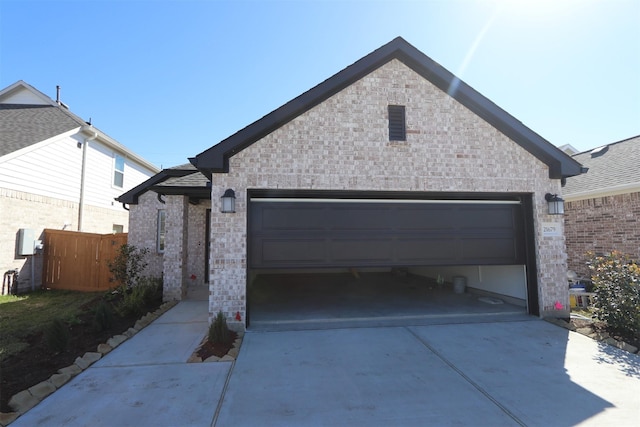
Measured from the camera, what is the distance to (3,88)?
43.2 ft

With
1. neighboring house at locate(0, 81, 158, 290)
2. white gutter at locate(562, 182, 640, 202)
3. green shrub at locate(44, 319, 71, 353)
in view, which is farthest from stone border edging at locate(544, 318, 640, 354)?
neighboring house at locate(0, 81, 158, 290)

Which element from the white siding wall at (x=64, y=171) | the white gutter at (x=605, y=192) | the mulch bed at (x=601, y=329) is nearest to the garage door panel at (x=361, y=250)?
the mulch bed at (x=601, y=329)

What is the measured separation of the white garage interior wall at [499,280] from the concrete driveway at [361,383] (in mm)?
1815

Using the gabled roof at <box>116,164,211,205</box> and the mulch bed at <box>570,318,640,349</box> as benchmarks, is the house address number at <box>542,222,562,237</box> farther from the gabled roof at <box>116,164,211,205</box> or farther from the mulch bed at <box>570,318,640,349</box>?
the gabled roof at <box>116,164,211,205</box>

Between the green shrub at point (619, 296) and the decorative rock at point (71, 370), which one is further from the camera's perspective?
the green shrub at point (619, 296)

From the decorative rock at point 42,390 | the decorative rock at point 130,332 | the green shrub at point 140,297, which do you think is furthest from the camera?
the green shrub at point 140,297

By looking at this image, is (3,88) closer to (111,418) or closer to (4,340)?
(4,340)

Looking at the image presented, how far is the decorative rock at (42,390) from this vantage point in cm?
367

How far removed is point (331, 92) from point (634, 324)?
276 inches

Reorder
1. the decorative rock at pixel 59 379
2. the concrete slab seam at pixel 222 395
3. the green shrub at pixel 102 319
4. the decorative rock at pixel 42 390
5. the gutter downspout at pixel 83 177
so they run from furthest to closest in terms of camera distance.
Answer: the gutter downspout at pixel 83 177
the green shrub at pixel 102 319
the decorative rock at pixel 59 379
the decorative rock at pixel 42 390
the concrete slab seam at pixel 222 395

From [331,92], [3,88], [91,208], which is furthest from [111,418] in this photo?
[3,88]

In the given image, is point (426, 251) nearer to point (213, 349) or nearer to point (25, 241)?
point (213, 349)

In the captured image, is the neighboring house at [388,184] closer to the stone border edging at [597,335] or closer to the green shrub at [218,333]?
the stone border edging at [597,335]

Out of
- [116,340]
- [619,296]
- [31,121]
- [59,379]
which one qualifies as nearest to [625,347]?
[619,296]
